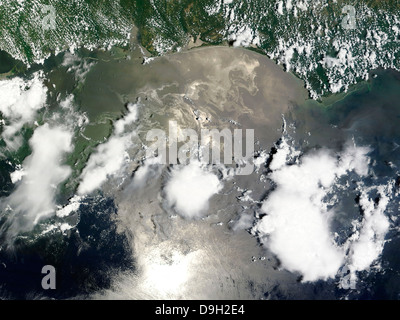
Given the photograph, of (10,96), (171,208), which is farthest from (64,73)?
(171,208)

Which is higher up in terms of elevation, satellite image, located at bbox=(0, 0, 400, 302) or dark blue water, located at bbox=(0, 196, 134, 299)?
satellite image, located at bbox=(0, 0, 400, 302)

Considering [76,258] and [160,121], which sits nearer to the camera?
[76,258]

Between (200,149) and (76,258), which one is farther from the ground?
(200,149)

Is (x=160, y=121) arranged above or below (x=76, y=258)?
above

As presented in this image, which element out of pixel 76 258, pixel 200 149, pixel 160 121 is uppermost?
pixel 160 121

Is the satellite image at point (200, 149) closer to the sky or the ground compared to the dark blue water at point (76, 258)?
closer to the sky

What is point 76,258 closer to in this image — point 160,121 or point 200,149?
point 160,121

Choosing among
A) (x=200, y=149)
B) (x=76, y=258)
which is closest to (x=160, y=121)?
(x=200, y=149)

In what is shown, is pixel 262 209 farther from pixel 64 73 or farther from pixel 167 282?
pixel 64 73
